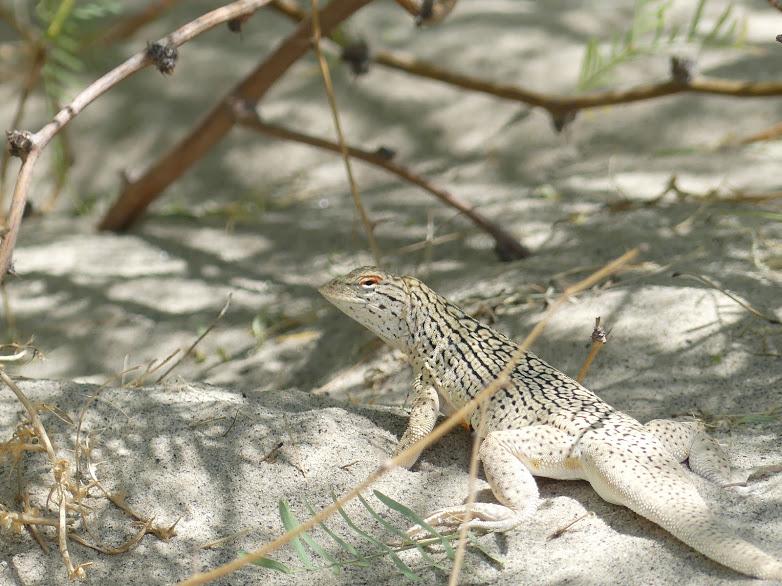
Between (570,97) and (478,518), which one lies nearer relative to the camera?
(478,518)

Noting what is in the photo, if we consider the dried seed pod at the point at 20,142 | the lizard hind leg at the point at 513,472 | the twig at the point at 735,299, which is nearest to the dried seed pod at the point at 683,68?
the twig at the point at 735,299

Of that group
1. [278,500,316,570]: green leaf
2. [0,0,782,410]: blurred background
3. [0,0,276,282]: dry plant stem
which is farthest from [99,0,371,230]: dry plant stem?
[278,500,316,570]: green leaf

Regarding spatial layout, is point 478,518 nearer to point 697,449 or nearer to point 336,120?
point 697,449

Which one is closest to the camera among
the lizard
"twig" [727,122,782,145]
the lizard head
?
the lizard

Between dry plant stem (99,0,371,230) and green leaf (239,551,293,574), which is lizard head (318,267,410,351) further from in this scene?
dry plant stem (99,0,371,230)

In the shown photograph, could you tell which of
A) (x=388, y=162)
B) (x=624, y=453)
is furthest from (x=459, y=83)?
(x=624, y=453)

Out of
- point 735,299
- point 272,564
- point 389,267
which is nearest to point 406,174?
point 389,267

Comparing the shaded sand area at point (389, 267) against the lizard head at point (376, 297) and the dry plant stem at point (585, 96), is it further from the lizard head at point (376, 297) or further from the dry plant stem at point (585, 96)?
the dry plant stem at point (585, 96)
